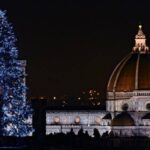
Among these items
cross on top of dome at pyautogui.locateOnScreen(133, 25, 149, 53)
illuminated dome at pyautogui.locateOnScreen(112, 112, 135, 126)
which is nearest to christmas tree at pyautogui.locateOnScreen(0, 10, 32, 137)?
illuminated dome at pyautogui.locateOnScreen(112, 112, 135, 126)

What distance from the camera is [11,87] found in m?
82.1

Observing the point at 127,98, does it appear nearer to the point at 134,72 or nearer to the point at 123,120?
the point at 134,72

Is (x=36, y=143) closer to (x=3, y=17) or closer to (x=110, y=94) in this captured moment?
(x=3, y=17)

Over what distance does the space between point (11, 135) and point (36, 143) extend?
27.1 ft

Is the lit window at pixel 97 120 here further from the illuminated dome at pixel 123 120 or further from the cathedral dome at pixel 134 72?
the illuminated dome at pixel 123 120

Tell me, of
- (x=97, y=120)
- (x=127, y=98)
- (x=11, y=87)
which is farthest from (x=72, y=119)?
(x=11, y=87)

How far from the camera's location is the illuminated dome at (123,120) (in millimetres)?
159000

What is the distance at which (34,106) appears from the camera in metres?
74.7

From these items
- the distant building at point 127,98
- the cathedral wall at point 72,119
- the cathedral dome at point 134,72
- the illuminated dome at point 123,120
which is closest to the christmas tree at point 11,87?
the illuminated dome at point 123,120

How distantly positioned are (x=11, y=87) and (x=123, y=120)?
78110 mm

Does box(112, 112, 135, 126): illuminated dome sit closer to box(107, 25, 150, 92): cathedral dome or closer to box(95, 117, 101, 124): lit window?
box(107, 25, 150, 92): cathedral dome

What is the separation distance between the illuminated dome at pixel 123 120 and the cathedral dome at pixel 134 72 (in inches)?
228

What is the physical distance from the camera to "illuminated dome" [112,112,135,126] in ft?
522

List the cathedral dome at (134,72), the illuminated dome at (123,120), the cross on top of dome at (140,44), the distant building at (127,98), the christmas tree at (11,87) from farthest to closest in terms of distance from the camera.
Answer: the cross on top of dome at (140,44) → the cathedral dome at (134,72) → the distant building at (127,98) → the illuminated dome at (123,120) → the christmas tree at (11,87)
